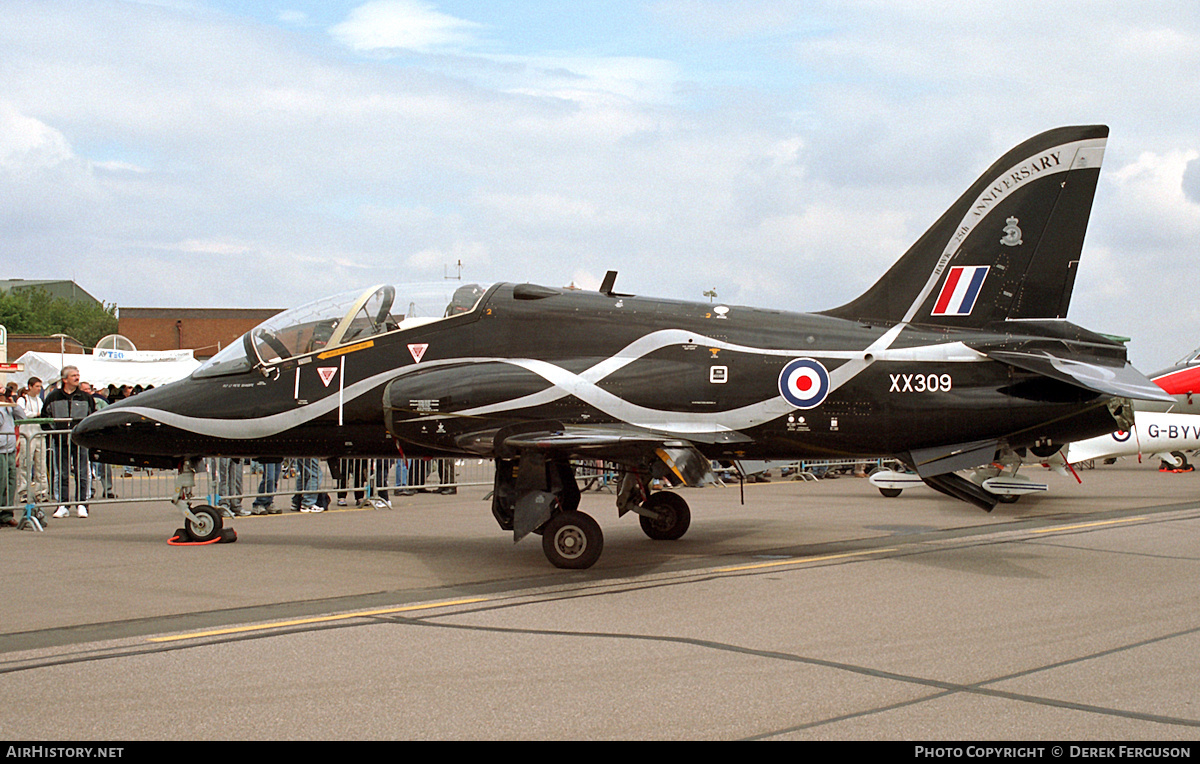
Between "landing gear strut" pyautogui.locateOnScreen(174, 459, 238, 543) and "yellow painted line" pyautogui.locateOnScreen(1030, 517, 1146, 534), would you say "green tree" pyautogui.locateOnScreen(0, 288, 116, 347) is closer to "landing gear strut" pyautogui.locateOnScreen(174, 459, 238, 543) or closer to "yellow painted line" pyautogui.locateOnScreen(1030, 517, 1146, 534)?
"landing gear strut" pyautogui.locateOnScreen(174, 459, 238, 543)

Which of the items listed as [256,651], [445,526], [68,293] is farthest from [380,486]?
[68,293]

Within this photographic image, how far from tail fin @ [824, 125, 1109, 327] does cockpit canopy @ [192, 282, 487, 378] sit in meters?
4.53

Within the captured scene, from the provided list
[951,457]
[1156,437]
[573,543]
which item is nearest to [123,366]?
[573,543]

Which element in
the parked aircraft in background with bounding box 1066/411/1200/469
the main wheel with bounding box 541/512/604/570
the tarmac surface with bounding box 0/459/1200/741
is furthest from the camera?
the parked aircraft in background with bounding box 1066/411/1200/469

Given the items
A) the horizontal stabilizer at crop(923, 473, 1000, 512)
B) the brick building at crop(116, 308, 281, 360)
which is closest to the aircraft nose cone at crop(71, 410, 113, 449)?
the horizontal stabilizer at crop(923, 473, 1000, 512)

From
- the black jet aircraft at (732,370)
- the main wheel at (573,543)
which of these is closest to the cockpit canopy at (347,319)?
the black jet aircraft at (732,370)

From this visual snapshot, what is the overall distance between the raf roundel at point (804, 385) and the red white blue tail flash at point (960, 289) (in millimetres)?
1547

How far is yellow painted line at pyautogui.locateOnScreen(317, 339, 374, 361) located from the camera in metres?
10.5

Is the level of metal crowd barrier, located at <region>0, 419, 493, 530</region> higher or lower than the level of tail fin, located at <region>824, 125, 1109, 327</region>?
lower

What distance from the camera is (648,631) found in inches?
269

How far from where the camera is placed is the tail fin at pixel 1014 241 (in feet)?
33.4
